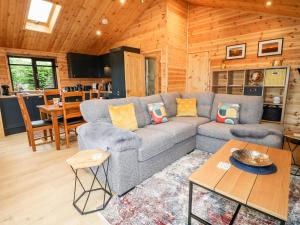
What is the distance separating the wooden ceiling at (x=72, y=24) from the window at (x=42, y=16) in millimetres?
113

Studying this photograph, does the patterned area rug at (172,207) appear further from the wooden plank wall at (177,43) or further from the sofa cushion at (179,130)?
the wooden plank wall at (177,43)

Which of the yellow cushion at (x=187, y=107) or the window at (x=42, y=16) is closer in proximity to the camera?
the yellow cushion at (x=187, y=107)

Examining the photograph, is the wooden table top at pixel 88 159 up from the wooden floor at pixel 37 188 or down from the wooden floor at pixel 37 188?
up

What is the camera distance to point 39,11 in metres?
4.12

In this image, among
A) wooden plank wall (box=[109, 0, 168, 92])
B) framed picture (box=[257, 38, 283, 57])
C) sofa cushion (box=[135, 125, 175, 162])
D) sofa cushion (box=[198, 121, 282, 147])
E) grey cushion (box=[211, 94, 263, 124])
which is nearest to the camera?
sofa cushion (box=[135, 125, 175, 162])

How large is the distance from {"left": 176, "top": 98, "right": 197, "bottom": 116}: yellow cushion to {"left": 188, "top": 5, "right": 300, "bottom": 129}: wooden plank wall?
1833mm

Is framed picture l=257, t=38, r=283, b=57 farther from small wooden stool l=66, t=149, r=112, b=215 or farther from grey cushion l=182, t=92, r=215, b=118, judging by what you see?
small wooden stool l=66, t=149, r=112, b=215

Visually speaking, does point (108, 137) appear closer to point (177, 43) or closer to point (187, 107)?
point (187, 107)

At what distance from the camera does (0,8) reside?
3438 millimetres

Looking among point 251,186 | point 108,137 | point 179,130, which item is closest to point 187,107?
point 179,130

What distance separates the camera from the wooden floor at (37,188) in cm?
152

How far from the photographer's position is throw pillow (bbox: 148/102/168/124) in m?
2.80

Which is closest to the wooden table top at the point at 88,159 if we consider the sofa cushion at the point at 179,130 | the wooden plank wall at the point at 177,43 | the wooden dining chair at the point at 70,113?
the sofa cushion at the point at 179,130

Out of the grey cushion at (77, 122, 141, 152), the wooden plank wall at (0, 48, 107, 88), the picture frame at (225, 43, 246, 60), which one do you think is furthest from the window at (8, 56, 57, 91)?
the picture frame at (225, 43, 246, 60)
